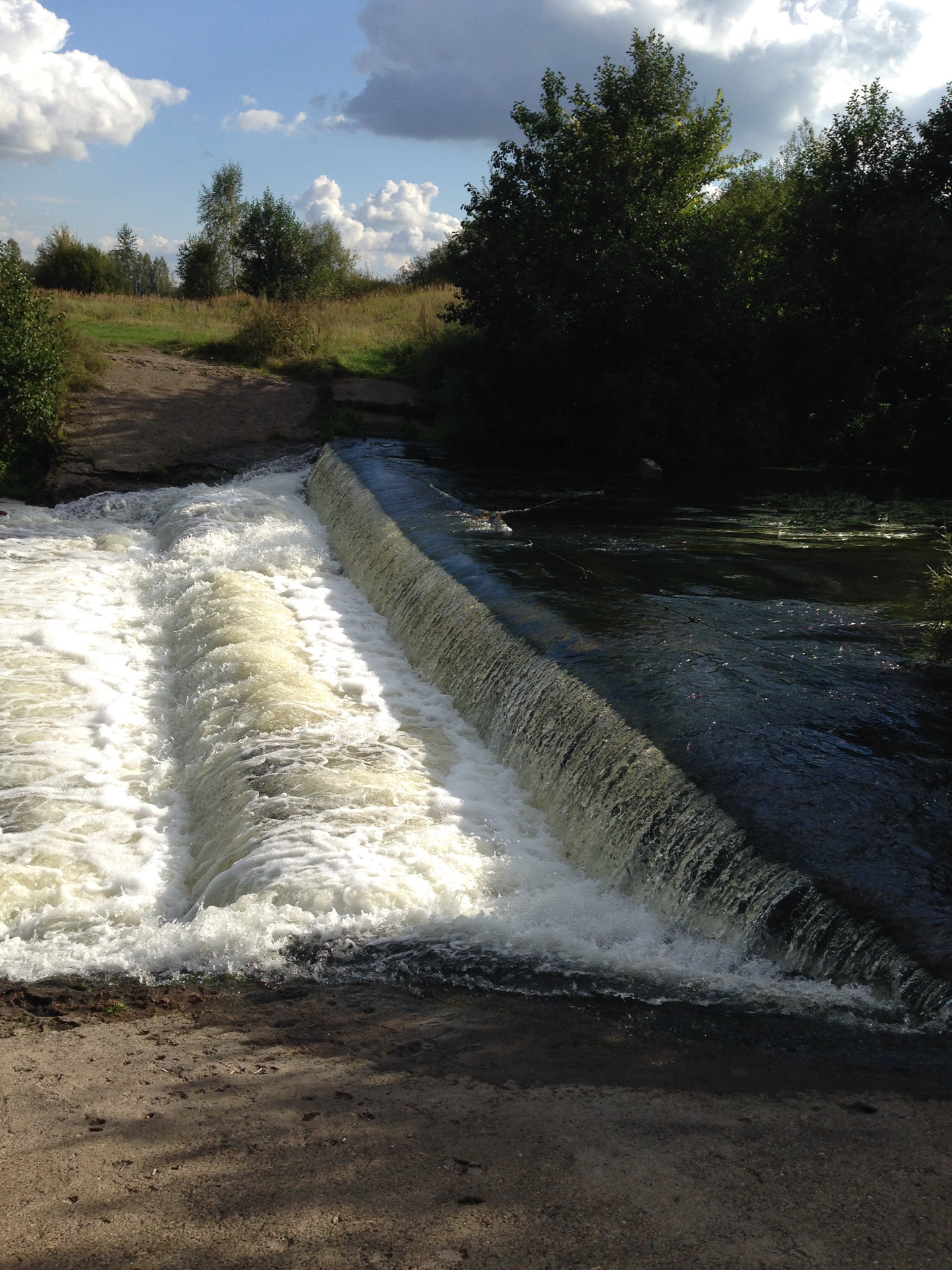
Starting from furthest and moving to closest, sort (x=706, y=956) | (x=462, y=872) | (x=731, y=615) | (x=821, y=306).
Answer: (x=821, y=306)
(x=731, y=615)
(x=462, y=872)
(x=706, y=956)

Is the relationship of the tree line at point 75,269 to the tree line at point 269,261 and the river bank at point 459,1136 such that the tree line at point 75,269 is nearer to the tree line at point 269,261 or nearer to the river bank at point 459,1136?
the tree line at point 269,261

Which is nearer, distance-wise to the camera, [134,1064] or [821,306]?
[134,1064]

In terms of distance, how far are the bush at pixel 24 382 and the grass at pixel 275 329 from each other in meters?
3.75

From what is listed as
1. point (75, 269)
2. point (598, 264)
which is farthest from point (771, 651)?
point (75, 269)

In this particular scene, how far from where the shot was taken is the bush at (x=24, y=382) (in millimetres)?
16000

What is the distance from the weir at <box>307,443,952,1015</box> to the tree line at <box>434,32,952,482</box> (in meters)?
10.0

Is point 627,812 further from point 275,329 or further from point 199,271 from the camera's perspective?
point 199,271

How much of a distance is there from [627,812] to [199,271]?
3855 cm

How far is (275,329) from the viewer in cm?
2216

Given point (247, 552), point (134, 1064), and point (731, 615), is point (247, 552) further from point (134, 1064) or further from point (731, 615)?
point (134, 1064)

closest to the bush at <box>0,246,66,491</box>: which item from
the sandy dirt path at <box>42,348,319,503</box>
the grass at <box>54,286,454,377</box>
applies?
the sandy dirt path at <box>42,348,319,503</box>

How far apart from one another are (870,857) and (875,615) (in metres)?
4.22

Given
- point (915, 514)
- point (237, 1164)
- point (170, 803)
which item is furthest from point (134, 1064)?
point (915, 514)

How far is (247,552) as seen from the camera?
12.2 meters
